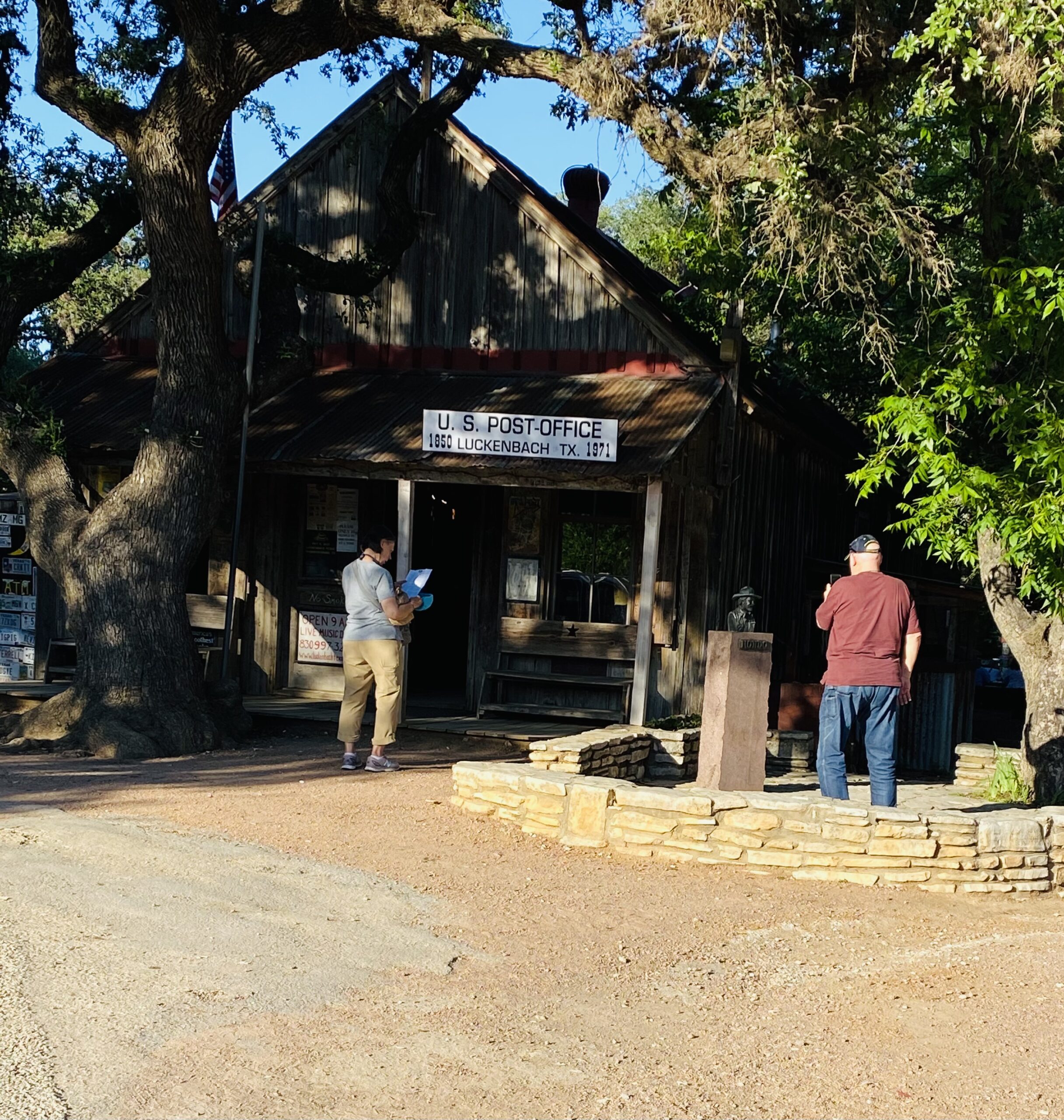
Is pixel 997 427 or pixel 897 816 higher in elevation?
pixel 997 427

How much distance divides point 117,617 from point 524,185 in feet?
20.9

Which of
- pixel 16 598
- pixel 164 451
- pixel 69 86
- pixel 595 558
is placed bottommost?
pixel 16 598

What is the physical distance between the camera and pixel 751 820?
8492 mm

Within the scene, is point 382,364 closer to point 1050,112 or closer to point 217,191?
point 217,191

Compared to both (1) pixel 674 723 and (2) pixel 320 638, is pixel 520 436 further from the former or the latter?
(2) pixel 320 638

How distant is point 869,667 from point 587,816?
6.73ft

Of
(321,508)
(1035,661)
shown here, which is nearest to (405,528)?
(321,508)

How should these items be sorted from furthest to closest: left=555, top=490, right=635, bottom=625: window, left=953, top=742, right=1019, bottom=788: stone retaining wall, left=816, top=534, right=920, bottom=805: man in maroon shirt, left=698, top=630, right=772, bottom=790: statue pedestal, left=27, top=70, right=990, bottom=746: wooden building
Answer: left=555, top=490, right=635, bottom=625: window, left=27, top=70, right=990, bottom=746: wooden building, left=953, top=742, right=1019, bottom=788: stone retaining wall, left=698, top=630, right=772, bottom=790: statue pedestal, left=816, top=534, right=920, bottom=805: man in maroon shirt

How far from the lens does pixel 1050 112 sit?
10.5 meters

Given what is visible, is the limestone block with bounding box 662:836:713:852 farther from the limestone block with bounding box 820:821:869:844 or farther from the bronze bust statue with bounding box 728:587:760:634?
the bronze bust statue with bounding box 728:587:760:634

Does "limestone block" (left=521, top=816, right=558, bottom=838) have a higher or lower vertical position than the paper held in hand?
lower

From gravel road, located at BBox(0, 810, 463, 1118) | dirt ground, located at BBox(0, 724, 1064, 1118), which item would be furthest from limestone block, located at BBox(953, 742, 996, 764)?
gravel road, located at BBox(0, 810, 463, 1118)

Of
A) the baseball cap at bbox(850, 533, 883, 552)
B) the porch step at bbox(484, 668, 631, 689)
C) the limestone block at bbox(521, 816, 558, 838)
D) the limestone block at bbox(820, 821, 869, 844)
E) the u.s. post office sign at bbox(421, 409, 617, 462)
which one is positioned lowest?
the limestone block at bbox(521, 816, 558, 838)

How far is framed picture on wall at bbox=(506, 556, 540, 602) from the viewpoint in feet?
48.8
